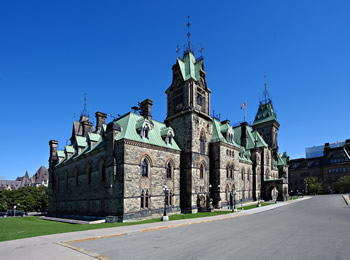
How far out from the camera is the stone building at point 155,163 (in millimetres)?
26625

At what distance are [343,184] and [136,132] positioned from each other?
74.4 metres

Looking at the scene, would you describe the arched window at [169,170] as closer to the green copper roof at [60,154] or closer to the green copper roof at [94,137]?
the green copper roof at [94,137]

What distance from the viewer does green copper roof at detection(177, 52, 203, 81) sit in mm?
36188

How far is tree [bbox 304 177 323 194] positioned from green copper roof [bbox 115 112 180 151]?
222 ft

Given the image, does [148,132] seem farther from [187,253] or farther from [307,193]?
[307,193]

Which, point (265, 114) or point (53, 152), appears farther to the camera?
point (265, 114)

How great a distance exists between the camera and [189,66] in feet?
121

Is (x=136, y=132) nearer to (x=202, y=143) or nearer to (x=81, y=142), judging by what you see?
(x=202, y=143)

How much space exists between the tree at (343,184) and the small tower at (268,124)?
27.2m

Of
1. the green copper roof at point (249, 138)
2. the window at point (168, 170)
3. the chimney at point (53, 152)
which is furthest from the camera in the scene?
the green copper roof at point (249, 138)

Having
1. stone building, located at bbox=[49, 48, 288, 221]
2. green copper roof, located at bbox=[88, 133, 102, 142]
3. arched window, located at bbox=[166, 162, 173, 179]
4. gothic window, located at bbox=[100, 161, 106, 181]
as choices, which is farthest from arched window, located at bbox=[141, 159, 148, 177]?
green copper roof, located at bbox=[88, 133, 102, 142]

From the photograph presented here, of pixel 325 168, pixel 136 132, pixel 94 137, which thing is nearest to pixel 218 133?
pixel 136 132

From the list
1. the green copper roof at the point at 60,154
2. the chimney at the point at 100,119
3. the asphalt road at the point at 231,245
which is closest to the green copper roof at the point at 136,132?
the chimney at the point at 100,119

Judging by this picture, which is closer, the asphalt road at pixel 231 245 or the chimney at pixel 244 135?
the asphalt road at pixel 231 245
